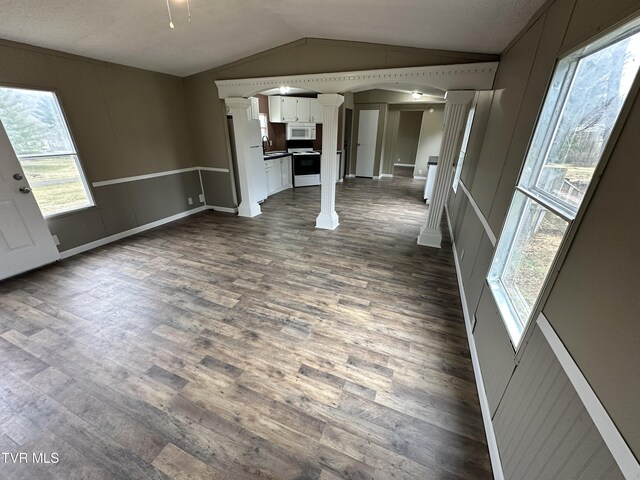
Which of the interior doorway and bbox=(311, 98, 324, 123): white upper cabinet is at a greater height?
bbox=(311, 98, 324, 123): white upper cabinet

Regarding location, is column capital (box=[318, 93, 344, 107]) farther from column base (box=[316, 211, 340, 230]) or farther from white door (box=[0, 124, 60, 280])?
white door (box=[0, 124, 60, 280])

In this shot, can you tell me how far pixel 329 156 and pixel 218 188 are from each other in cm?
243

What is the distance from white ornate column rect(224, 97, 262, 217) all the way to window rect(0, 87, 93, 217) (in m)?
2.13

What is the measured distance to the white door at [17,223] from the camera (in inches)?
105


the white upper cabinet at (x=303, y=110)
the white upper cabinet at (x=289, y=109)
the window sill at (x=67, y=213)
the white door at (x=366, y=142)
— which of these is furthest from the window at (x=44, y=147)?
the white door at (x=366, y=142)

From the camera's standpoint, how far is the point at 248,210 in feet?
15.9

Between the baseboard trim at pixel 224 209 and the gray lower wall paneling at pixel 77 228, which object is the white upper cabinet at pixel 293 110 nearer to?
the baseboard trim at pixel 224 209

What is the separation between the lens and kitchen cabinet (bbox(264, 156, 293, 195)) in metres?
6.18

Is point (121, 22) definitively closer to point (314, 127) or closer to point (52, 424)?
point (52, 424)

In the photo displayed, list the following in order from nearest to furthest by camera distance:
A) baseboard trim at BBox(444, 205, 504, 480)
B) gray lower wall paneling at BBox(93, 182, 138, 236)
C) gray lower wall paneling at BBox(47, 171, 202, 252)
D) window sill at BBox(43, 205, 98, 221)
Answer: baseboard trim at BBox(444, 205, 504, 480), window sill at BBox(43, 205, 98, 221), gray lower wall paneling at BBox(47, 171, 202, 252), gray lower wall paneling at BBox(93, 182, 138, 236)

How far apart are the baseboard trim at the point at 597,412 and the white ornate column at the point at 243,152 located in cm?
452

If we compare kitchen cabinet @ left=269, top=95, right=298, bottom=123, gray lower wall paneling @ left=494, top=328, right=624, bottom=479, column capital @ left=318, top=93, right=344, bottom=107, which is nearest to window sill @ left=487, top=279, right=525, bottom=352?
gray lower wall paneling @ left=494, top=328, right=624, bottom=479

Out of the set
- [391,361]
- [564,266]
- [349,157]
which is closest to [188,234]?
[391,361]

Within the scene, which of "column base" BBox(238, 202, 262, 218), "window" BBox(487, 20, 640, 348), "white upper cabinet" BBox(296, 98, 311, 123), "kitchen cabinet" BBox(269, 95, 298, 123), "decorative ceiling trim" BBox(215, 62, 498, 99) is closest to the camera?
"window" BBox(487, 20, 640, 348)
